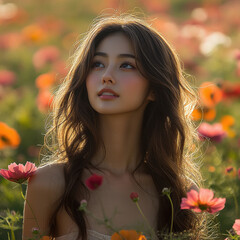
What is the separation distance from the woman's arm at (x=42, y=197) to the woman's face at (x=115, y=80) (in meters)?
0.32

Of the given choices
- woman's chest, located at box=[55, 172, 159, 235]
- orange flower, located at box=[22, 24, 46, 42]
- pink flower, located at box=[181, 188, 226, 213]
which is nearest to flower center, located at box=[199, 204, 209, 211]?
pink flower, located at box=[181, 188, 226, 213]

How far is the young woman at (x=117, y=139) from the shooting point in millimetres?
2457

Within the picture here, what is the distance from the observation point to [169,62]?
2.66m

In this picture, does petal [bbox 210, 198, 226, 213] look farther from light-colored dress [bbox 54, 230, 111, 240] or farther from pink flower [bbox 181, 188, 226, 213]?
light-colored dress [bbox 54, 230, 111, 240]

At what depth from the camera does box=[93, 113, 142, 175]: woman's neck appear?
2.56m

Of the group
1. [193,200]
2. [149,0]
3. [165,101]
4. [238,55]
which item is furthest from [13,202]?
[149,0]

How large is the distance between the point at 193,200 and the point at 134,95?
0.68 meters

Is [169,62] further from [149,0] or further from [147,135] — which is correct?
[149,0]

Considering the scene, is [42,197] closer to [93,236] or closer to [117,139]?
[93,236]

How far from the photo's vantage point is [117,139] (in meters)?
2.57

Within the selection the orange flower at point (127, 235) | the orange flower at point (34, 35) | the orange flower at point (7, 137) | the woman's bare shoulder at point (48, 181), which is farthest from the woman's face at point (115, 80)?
the orange flower at point (34, 35)

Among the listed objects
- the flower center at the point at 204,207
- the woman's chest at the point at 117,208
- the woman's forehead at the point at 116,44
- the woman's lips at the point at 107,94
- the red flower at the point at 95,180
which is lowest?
the woman's chest at the point at 117,208

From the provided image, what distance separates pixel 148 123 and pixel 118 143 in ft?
0.63

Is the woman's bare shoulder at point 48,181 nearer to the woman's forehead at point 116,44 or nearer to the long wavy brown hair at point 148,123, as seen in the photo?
the long wavy brown hair at point 148,123
